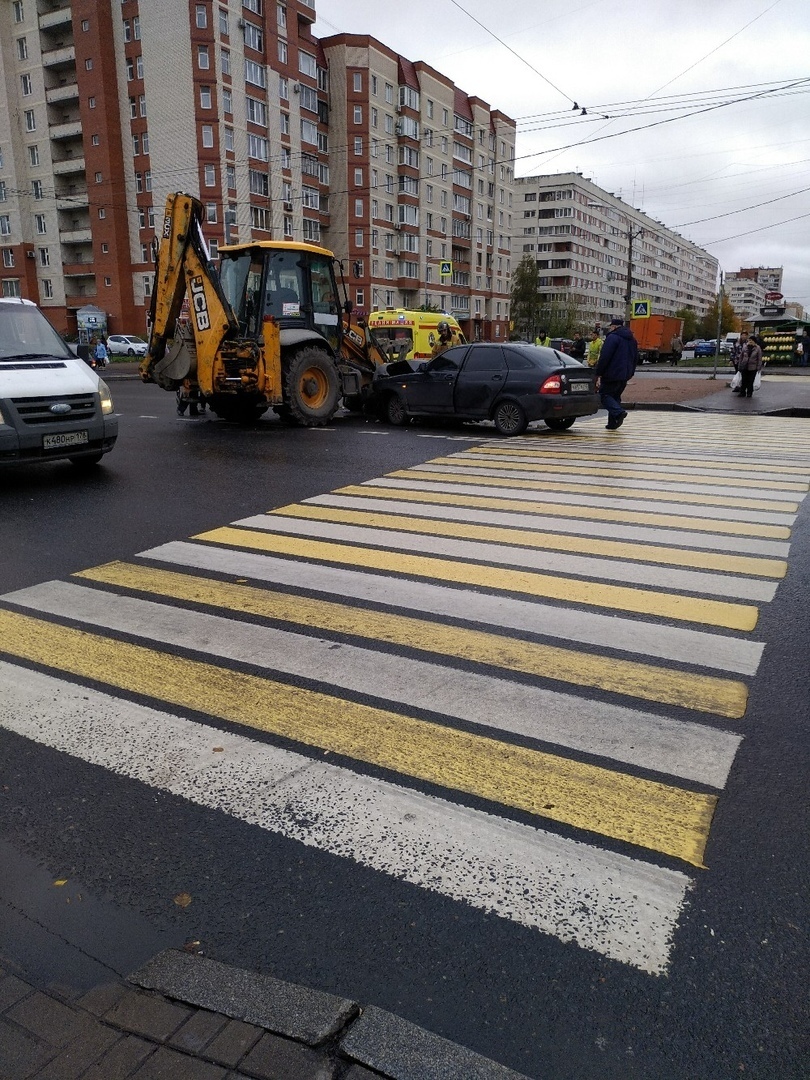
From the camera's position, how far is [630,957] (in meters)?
2.16

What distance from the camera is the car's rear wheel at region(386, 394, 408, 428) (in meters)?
15.2

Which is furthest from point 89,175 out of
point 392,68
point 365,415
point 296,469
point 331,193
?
point 296,469

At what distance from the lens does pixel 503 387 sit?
13.7 meters

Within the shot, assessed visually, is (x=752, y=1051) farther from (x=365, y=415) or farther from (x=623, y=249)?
(x=623, y=249)

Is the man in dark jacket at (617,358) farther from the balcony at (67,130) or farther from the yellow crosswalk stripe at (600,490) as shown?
the balcony at (67,130)

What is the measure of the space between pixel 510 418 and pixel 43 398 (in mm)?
7819

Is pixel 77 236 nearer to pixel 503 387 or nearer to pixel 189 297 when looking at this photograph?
pixel 189 297

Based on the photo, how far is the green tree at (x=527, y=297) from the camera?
96062mm

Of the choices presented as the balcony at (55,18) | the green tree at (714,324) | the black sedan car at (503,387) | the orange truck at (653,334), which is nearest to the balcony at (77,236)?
the balcony at (55,18)

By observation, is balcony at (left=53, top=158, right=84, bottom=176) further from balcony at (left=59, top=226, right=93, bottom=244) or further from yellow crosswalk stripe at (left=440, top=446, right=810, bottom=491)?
yellow crosswalk stripe at (left=440, top=446, right=810, bottom=491)

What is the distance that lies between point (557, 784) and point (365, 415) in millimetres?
14426

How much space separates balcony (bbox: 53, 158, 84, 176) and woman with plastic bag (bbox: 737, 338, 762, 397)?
5386 centimetres

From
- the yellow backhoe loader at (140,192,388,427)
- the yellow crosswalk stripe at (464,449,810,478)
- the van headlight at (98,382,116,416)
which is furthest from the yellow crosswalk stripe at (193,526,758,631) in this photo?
the yellow backhoe loader at (140,192,388,427)

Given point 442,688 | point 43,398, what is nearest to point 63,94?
point 43,398
